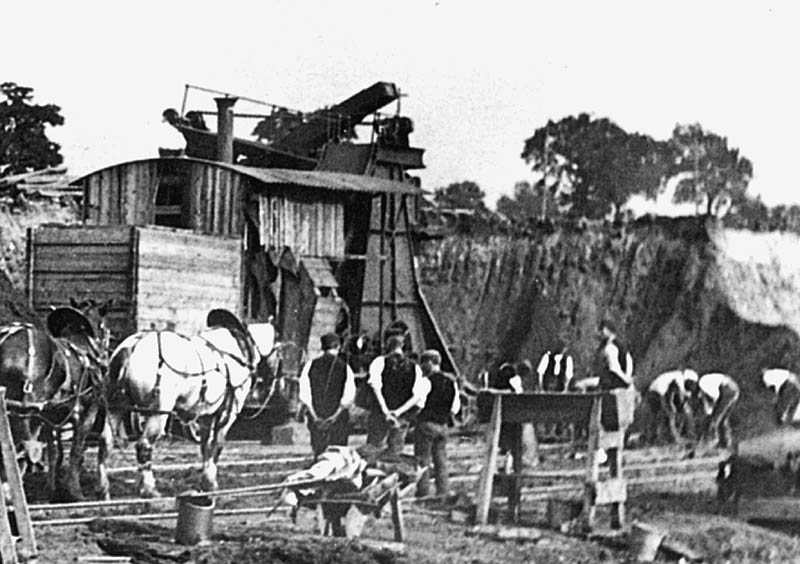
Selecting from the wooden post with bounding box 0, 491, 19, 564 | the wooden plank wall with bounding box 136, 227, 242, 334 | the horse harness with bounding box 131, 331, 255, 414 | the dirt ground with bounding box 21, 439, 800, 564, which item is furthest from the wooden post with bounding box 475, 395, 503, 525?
the wooden post with bounding box 0, 491, 19, 564

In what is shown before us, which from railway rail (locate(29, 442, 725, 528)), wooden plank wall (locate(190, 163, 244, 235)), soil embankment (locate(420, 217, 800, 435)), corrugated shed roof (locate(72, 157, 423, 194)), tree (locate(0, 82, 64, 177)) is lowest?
railway rail (locate(29, 442, 725, 528))

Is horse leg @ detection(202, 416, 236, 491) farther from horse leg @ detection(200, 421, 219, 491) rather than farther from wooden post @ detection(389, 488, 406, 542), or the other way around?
wooden post @ detection(389, 488, 406, 542)

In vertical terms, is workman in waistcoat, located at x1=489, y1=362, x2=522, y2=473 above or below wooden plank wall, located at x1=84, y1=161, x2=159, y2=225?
below

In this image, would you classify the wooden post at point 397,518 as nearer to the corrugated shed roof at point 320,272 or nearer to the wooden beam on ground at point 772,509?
the corrugated shed roof at point 320,272

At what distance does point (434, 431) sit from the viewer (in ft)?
31.9

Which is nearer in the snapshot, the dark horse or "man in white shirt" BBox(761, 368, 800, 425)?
the dark horse

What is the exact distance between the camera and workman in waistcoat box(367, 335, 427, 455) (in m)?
9.66

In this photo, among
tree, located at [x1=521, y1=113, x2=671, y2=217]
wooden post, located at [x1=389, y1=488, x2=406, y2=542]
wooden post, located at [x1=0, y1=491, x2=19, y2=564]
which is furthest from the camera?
tree, located at [x1=521, y1=113, x2=671, y2=217]

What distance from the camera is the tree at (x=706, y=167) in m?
9.95

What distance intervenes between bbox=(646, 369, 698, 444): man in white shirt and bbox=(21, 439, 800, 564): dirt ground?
211 cm

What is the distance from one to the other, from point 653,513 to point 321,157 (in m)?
3.39

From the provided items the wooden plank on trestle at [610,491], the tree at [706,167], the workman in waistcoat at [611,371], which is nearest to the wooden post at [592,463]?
the wooden plank on trestle at [610,491]

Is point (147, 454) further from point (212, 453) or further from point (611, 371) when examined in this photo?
point (611, 371)

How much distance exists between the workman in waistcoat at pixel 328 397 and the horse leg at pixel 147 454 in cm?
98
